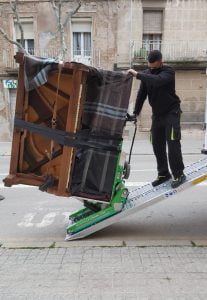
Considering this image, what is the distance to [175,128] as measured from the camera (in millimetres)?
4145

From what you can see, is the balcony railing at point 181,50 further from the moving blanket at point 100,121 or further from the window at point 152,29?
the moving blanket at point 100,121

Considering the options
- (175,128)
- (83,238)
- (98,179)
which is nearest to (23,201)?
(83,238)

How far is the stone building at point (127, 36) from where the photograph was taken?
17859 millimetres

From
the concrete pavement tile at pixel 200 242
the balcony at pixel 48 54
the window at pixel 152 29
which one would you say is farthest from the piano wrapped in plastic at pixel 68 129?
the window at pixel 152 29

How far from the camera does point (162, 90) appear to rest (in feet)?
13.7

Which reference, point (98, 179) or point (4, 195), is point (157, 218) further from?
point (4, 195)

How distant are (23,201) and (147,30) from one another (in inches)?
574

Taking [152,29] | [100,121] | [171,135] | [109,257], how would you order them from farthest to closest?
[152,29] → [171,135] → [100,121] → [109,257]

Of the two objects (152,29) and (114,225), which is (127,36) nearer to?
(152,29)

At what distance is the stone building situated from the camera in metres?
17.9

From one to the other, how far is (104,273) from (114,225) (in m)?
1.43

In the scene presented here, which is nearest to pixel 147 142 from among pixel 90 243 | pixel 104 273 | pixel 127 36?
pixel 127 36

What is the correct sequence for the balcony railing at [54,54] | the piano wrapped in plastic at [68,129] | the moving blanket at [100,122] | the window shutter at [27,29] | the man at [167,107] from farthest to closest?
the window shutter at [27,29] < the balcony railing at [54,54] < the man at [167,107] < the moving blanket at [100,122] < the piano wrapped in plastic at [68,129]

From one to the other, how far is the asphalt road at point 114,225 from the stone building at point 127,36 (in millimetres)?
12169
